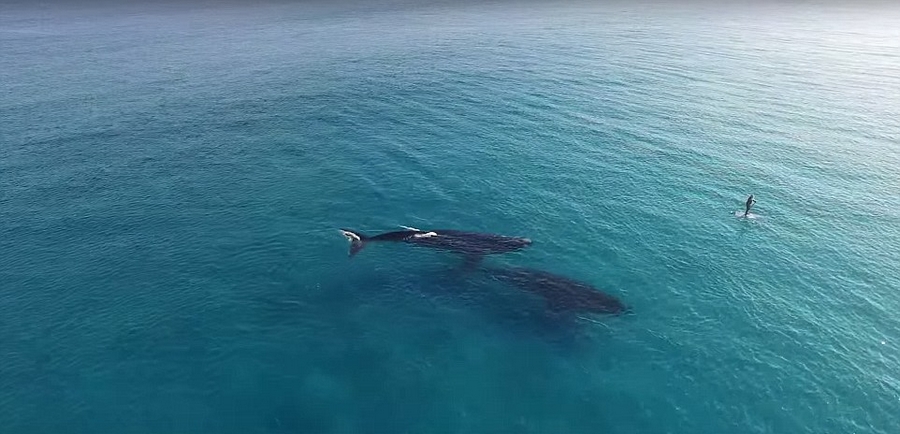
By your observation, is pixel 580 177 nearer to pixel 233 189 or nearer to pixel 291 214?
pixel 291 214

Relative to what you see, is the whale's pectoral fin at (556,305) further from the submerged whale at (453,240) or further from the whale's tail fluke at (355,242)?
the whale's tail fluke at (355,242)

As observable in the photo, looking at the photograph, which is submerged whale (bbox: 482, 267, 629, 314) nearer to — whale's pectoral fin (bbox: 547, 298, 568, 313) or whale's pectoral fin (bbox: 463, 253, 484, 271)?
whale's pectoral fin (bbox: 547, 298, 568, 313)

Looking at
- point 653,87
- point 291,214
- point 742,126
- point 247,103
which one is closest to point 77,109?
point 247,103

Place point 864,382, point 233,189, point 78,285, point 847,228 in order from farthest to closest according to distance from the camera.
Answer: point 233,189 < point 847,228 < point 78,285 < point 864,382

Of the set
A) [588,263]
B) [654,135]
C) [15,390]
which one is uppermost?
[654,135]

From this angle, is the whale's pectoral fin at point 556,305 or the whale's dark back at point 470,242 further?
the whale's dark back at point 470,242

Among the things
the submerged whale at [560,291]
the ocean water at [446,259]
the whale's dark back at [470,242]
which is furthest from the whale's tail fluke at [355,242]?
the submerged whale at [560,291]

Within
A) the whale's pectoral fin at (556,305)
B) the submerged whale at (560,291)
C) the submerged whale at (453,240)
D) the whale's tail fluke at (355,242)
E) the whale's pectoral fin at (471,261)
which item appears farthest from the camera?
the whale's tail fluke at (355,242)
